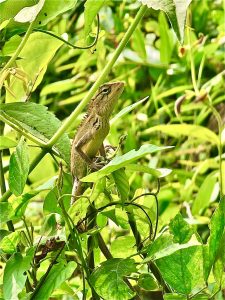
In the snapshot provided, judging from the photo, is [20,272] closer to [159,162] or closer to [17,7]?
[17,7]

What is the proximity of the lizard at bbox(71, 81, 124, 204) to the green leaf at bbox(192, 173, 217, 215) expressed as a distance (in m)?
0.76

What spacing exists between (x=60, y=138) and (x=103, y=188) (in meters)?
0.13

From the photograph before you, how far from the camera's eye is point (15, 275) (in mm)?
645

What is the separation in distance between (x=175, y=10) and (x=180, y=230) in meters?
0.16

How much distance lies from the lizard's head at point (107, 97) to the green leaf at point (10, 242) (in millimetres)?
331

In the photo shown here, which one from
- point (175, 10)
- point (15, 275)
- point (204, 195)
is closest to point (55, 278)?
point (15, 275)

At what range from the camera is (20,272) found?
64cm

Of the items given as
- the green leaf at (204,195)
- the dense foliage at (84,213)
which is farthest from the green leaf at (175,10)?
the green leaf at (204,195)

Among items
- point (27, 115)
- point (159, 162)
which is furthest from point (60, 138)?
point (159, 162)

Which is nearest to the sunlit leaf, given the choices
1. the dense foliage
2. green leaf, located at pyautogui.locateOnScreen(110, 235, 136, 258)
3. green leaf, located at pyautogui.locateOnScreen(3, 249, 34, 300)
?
the dense foliage

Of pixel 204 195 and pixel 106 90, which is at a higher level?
pixel 106 90

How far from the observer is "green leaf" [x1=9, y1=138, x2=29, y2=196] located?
2.20ft

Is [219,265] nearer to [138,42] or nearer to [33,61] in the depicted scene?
[33,61]

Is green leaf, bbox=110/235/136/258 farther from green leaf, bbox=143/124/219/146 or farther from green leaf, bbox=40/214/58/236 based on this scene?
green leaf, bbox=143/124/219/146
